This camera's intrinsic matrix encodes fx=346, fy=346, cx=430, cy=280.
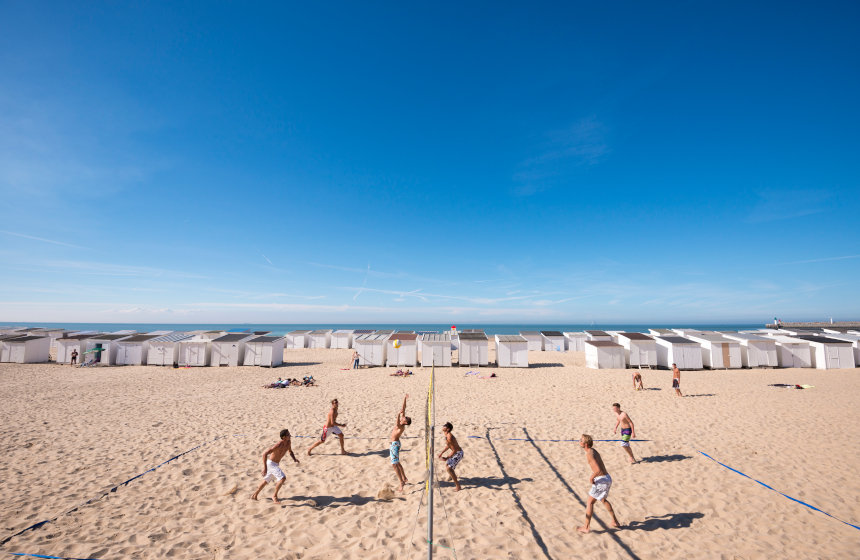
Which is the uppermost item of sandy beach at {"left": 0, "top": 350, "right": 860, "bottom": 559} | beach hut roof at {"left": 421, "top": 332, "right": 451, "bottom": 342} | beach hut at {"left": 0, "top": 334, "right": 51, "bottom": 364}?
beach hut roof at {"left": 421, "top": 332, "right": 451, "bottom": 342}

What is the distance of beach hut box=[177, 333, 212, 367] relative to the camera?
86.6 ft

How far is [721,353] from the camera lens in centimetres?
2516

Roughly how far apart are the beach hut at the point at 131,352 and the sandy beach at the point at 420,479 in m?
11.7

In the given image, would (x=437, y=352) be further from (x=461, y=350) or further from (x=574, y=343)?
(x=574, y=343)

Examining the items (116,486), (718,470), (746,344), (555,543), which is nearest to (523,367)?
(746,344)

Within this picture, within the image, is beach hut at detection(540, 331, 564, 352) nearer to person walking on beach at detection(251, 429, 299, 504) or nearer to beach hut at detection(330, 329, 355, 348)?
beach hut at detection(330, 329, 355, 348)

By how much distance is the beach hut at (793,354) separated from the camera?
2531cm

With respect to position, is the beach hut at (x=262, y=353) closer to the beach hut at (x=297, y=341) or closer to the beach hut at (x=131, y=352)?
the beach hut at (x=131, y=352)

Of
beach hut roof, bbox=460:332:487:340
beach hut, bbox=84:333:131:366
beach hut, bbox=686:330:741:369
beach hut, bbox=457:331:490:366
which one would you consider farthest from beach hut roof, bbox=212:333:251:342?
beach hut, bbox=686:330:741:369

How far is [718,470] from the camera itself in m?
8.12

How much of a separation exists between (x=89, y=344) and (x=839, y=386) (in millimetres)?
48905

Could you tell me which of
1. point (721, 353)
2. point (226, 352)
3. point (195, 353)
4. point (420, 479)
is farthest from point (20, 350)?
point (721, 353)

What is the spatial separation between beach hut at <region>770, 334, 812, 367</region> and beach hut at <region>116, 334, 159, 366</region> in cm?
4763

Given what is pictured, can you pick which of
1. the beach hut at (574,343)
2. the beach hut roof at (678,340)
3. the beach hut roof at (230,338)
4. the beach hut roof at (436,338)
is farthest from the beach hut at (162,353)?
the beach hut roof at (678,340)
